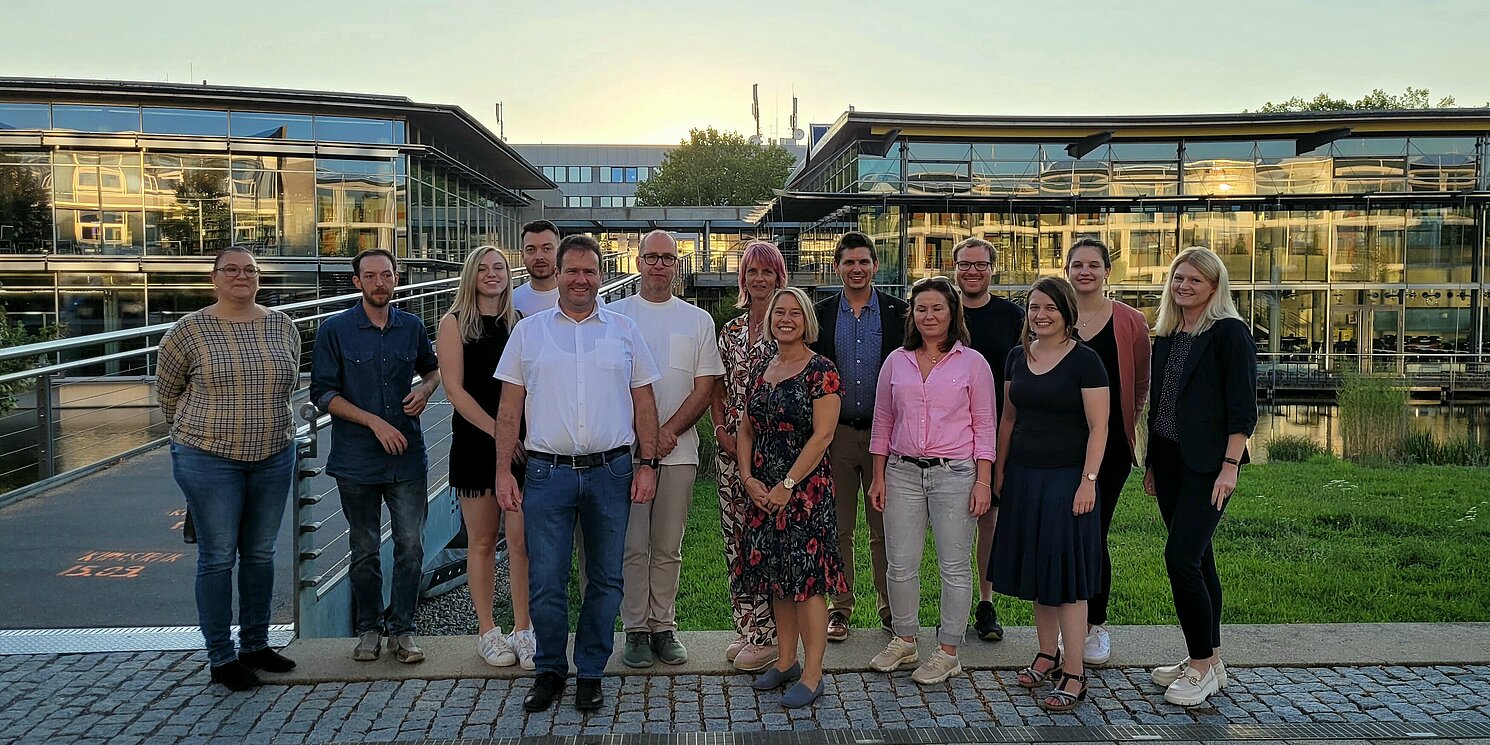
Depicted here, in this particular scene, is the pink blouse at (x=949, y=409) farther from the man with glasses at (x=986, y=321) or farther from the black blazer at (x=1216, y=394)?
the black blazer at (x=1216, y=394)

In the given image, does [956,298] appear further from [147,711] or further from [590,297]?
[147,711]

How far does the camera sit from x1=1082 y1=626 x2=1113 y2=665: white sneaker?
15.8 feet

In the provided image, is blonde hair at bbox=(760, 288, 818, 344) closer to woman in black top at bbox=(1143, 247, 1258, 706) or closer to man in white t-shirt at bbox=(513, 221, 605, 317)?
man in white t-shirt at bbox=(513, 221, 605, 317)

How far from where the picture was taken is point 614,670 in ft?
15.7

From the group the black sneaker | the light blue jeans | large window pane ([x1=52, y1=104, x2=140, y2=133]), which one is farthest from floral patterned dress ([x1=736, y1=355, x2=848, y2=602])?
large window pane ([x1=52, y1=104, x2=140, y2=133])

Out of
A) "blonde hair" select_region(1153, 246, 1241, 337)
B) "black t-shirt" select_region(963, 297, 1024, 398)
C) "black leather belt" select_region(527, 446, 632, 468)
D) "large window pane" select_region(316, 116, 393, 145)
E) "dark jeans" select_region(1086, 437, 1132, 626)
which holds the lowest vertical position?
"dark jeans" select_region(1086, 437, 1132, 626)

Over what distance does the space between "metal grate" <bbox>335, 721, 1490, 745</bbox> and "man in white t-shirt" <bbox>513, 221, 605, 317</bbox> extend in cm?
211

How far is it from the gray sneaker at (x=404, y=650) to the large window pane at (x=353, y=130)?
23922 mm

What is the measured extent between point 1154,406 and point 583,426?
2.62 m

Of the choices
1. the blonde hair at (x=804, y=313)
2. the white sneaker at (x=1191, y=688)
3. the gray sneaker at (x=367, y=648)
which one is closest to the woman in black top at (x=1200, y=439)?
the white sneaker at (x=1191, y=688)

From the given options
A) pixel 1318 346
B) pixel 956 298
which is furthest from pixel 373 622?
pixel 1318 346

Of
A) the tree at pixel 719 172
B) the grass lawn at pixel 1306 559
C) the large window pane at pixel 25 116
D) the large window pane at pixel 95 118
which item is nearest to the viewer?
the grass lawn at pixel 1306 559

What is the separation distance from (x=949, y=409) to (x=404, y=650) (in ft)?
9.05

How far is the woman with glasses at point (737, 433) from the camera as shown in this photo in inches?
186
